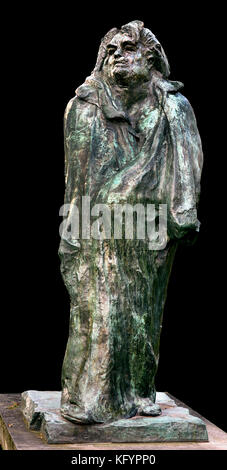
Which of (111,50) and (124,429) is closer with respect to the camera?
(124,429)

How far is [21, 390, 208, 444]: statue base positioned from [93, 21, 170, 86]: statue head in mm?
2011

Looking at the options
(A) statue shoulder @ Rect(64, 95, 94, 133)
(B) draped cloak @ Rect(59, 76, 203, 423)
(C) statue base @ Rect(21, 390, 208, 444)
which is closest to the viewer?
(C) statue base @ Rect(21, 390, 208, 444)

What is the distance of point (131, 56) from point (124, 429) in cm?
220

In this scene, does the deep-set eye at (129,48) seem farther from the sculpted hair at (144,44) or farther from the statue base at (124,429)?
the statue base at (124,429)

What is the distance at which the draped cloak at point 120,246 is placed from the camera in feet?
22.5

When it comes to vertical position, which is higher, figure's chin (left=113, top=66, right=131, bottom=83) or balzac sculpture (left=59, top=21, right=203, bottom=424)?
figure's chin (left=113, top=66, right=131, bottom=83)

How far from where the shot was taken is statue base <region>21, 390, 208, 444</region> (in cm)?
669

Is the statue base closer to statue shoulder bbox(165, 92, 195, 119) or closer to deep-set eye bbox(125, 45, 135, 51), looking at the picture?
statue shoulder bbox(165, 92, 195, 119)

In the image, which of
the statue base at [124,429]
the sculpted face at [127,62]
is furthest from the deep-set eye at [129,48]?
Answer: the statue base at [124,429]

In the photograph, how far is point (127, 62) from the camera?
23.1ft

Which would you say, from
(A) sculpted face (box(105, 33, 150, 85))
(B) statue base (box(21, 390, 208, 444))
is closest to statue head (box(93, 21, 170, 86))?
(A) sculpted face (box(105, 33, 150, 85))

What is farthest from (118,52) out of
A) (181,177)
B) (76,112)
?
(181,177)

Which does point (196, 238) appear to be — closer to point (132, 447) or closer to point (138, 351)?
point (138, 351)

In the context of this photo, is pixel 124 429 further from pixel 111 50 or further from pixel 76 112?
pixel 111 50
